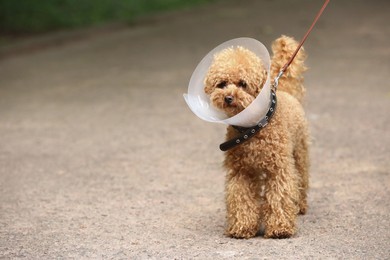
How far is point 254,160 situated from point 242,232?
481 millimetres

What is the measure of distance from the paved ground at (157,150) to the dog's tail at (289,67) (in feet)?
3.07

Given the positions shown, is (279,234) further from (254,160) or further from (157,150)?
(157,150)

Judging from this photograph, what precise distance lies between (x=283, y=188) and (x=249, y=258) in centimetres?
66

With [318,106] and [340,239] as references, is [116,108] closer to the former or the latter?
[318,106]

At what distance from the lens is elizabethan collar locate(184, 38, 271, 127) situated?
211 inches

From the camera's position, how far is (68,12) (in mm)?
18266

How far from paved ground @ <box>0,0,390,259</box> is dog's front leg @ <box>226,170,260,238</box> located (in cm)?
10

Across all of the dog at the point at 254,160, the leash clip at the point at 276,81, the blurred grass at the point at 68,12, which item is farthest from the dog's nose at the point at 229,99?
the blurred grass at the point at 68,12

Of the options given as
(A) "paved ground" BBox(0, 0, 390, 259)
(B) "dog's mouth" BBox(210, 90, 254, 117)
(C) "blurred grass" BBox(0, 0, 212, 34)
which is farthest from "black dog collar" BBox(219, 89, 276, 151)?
(C) "blurred grass" BBox(0, 0, 212, 34)

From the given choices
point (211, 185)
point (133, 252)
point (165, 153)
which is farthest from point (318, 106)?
point (133, 252)

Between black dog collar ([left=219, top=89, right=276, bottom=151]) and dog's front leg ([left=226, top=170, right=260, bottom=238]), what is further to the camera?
dog's front leg ([left=226, top=170, right=260, bottom=238])

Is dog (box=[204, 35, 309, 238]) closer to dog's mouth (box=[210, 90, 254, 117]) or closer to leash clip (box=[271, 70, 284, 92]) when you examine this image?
dog's mouth (box=[210, 90, 254, 117])

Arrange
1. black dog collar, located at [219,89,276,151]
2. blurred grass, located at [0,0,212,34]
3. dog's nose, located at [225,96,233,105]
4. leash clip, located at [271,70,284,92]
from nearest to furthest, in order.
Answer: dog's nose, located at [225,96,233,105] → black dog collar, located at [219,89,276,151] → leash clip, located at [271,70,284,92] → blurred grass, located at [0,0,212,34]

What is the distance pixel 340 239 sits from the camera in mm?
5602
